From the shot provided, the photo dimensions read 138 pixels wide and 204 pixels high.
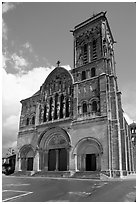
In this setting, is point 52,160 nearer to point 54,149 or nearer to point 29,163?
point 54,149

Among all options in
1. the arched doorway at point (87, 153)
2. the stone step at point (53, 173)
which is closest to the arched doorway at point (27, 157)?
the stone step at point (53, 173)

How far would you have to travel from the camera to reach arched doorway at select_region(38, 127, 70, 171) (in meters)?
24.1

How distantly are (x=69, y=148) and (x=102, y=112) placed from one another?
6.24m

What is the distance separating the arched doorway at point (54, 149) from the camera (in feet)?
79.2

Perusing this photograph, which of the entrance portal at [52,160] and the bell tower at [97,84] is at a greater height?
the bell tower at [97,84]

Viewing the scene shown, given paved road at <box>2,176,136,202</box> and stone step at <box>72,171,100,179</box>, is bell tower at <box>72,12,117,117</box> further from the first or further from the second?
paved road at <box>2,176,136,202</box>

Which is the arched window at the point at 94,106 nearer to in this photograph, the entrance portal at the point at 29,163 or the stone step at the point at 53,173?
the stone step at the point at 53,173

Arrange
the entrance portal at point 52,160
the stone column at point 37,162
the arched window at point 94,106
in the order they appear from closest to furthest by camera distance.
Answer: the arched window at point 94,106, the entrance portal at point 52,160, the stone column at point 37,162

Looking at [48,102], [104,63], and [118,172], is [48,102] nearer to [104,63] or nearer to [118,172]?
[104,63]

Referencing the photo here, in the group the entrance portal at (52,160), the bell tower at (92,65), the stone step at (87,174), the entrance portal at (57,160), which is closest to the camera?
the stone step at (87,174)

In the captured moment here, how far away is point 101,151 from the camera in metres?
20.4

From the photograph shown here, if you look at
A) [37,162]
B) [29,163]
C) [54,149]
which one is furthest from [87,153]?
[29,163]

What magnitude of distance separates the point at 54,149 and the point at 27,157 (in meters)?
5.60

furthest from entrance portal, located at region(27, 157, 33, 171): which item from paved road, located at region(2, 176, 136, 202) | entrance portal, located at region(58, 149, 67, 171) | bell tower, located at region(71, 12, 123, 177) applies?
paved road, located at region(2, 176, 136, 202)
